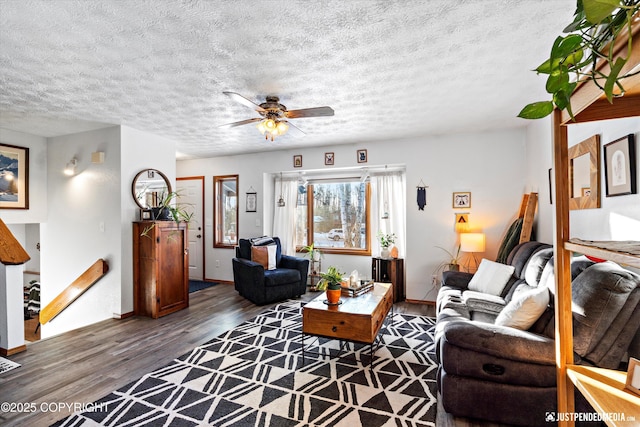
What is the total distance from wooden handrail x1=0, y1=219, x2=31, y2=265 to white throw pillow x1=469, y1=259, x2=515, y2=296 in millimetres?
4476

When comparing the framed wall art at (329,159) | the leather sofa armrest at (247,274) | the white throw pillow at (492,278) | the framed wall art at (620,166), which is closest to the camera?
the framed wall art at (620,166)

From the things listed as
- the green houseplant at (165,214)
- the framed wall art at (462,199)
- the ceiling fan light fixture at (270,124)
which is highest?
the ceiling fan light fixture at (270,124)

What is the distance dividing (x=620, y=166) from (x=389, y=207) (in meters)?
3.24

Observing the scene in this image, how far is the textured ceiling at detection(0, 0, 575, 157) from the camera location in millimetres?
1760

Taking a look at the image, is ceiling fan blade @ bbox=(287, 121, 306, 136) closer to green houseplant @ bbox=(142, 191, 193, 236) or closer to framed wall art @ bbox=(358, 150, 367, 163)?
framed wall art @ bbox=(358, 150, 367, 163)

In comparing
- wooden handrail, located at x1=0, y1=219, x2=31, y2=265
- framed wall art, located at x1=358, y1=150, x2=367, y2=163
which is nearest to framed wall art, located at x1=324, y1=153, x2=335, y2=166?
framed wall art, located at x1=358, y1=150, x2=367, y2=163

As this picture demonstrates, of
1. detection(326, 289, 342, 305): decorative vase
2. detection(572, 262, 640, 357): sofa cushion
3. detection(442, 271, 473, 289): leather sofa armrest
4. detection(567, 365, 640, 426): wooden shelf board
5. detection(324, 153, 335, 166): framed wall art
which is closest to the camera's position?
detection(567, 365, 640, 426): wooden shelf board

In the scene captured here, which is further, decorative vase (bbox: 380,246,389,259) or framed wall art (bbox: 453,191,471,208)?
decorative vase (bbox: 380,246,389,259)

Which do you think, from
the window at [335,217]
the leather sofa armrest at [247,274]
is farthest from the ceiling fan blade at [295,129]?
the leather sofa armrest at [247,274]

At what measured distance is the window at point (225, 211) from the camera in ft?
19.9

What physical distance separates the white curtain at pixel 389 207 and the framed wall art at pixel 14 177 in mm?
5182

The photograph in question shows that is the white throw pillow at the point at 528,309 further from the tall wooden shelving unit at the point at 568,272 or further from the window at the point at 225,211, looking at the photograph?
the window at the point at 225,211

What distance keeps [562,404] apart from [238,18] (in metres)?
2.34

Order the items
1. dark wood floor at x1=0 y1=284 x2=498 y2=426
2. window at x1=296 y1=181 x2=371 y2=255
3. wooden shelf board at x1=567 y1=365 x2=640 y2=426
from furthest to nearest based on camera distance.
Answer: window at x1=296 y1=181 x2=371 y2=255
dark wood floor at x1=0 y1=284 x2=498 y2=426
wooden shelf board at x1=567 y1=365 x2=640 y2=426
